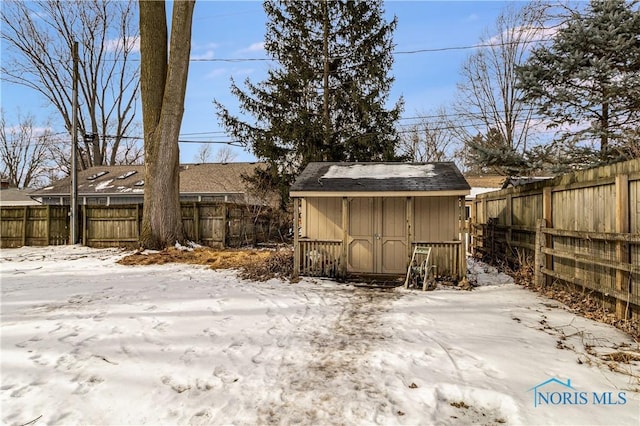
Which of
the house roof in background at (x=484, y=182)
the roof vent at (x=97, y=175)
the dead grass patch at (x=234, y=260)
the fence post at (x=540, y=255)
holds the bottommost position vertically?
the dead grass patch at (x=234, y=260)

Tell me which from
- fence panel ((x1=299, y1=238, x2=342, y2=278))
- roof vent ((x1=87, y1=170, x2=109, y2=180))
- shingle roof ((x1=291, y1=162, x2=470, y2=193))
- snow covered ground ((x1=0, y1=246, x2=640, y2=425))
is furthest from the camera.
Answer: roof vent ((x1=87, y1=170, x2=109, y2=180))

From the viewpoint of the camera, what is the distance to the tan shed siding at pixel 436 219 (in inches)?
341

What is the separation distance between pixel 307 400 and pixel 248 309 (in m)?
2.95

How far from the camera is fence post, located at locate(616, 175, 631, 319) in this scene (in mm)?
4605

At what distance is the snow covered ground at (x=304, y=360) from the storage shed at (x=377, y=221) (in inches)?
69.1

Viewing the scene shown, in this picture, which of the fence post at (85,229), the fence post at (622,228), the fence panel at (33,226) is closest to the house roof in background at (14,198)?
the fence panel at (33,226)

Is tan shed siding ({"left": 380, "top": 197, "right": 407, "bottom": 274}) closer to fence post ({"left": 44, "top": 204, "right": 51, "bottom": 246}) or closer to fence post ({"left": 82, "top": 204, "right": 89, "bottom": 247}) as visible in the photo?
fence post ({"left": 82, "top": 204, "right": 89, "bottom": 247})

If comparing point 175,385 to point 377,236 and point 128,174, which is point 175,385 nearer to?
point 377,236

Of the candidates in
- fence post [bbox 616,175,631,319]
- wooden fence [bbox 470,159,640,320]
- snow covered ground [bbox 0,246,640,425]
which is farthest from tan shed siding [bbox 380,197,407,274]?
fence post [bbox 616,175,631,319]

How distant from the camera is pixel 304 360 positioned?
3902 millimetres

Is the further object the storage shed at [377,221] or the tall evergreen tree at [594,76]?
the storage shed at [377,221]

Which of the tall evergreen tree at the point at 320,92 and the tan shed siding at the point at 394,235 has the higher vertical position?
the tall evergreen tree at the point at 320,92

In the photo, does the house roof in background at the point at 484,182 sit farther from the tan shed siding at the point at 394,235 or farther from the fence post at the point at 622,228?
the fence post at the point at 622,228

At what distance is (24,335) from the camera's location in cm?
441
